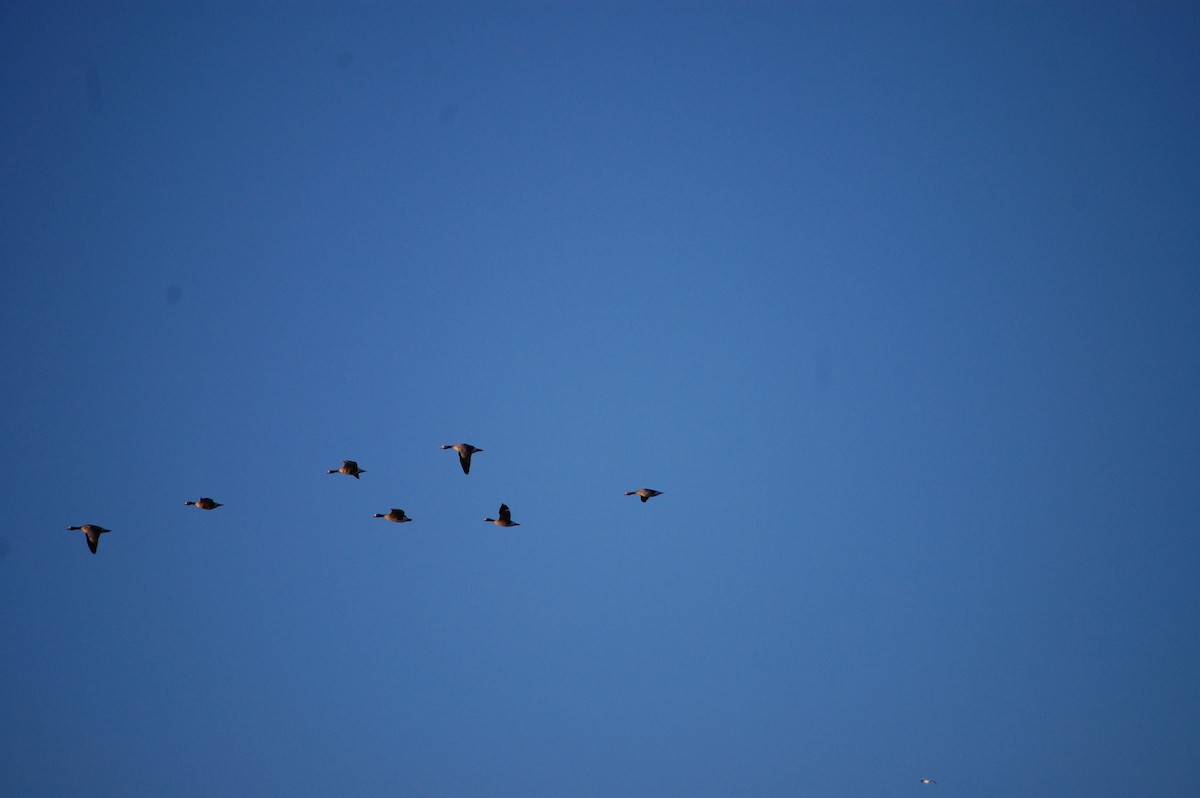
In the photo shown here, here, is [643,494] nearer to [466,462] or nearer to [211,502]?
[466,462]

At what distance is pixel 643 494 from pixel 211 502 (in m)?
14.5

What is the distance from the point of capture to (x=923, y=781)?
185 ft

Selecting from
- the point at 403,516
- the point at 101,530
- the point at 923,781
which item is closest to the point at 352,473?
the point at 403,516

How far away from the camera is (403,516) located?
5034 cm

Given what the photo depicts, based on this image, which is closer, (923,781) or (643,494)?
(643,494)

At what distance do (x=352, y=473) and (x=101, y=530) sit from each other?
8210 millimetres

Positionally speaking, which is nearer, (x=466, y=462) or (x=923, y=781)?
(x=466, y=462)

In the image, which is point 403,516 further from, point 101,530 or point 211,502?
point 101,530

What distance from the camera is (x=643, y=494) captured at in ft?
166

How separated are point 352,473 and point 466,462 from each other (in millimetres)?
4103

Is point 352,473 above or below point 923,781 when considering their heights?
above

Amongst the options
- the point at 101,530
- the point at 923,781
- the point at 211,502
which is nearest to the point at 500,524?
the point at 211,502

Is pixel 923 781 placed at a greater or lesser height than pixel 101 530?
lesser

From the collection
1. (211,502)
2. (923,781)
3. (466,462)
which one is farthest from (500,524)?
(923,781)
